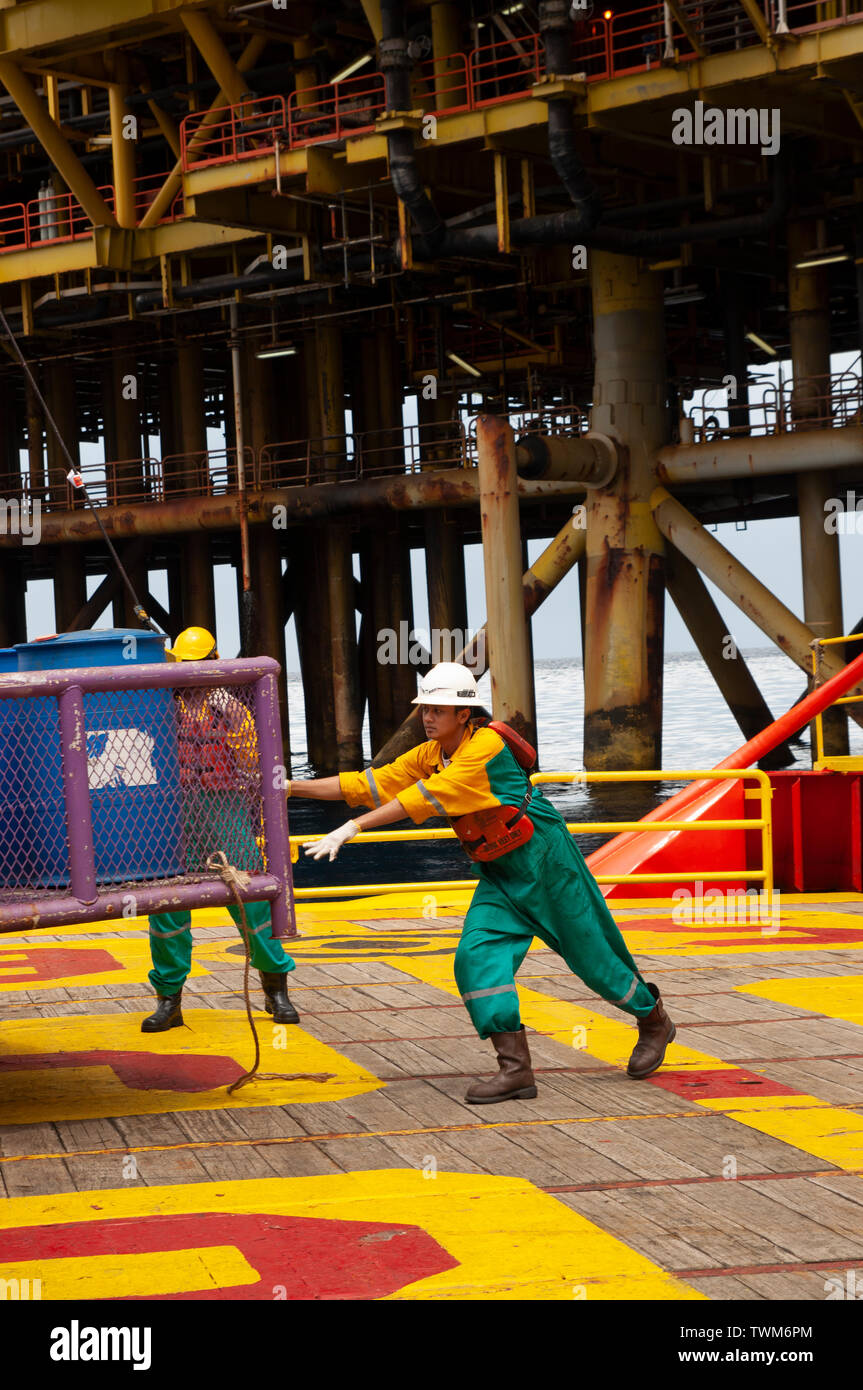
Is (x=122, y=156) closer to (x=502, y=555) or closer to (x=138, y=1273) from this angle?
(x=502, y=555)

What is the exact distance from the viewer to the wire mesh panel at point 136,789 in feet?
19.2

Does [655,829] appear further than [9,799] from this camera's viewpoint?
Yes

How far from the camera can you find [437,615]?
119 feet

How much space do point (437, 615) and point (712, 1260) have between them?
105 ft

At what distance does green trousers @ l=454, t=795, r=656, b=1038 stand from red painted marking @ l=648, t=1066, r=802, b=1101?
327mm

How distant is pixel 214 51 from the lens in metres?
28.6

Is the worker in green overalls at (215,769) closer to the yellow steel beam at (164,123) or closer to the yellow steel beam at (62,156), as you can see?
the yellow steel beam at (62,156)

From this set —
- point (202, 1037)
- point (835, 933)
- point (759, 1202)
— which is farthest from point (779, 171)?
point (759, 1202)

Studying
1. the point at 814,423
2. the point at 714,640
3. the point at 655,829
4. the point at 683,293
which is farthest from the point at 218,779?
the point at 683,293

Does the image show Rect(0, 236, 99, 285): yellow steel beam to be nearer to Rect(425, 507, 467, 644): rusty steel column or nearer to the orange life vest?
Rect(425, 507, 467, 644): rusty steel column

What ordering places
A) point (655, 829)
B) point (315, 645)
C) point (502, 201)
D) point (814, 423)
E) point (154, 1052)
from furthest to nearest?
point (315, 645), point (814, 423), point (502, 201), point (655, 829), point (154, 1052)

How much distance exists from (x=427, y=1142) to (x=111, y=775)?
1661 millimetres

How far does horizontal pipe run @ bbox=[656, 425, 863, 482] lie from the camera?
25391 mm
